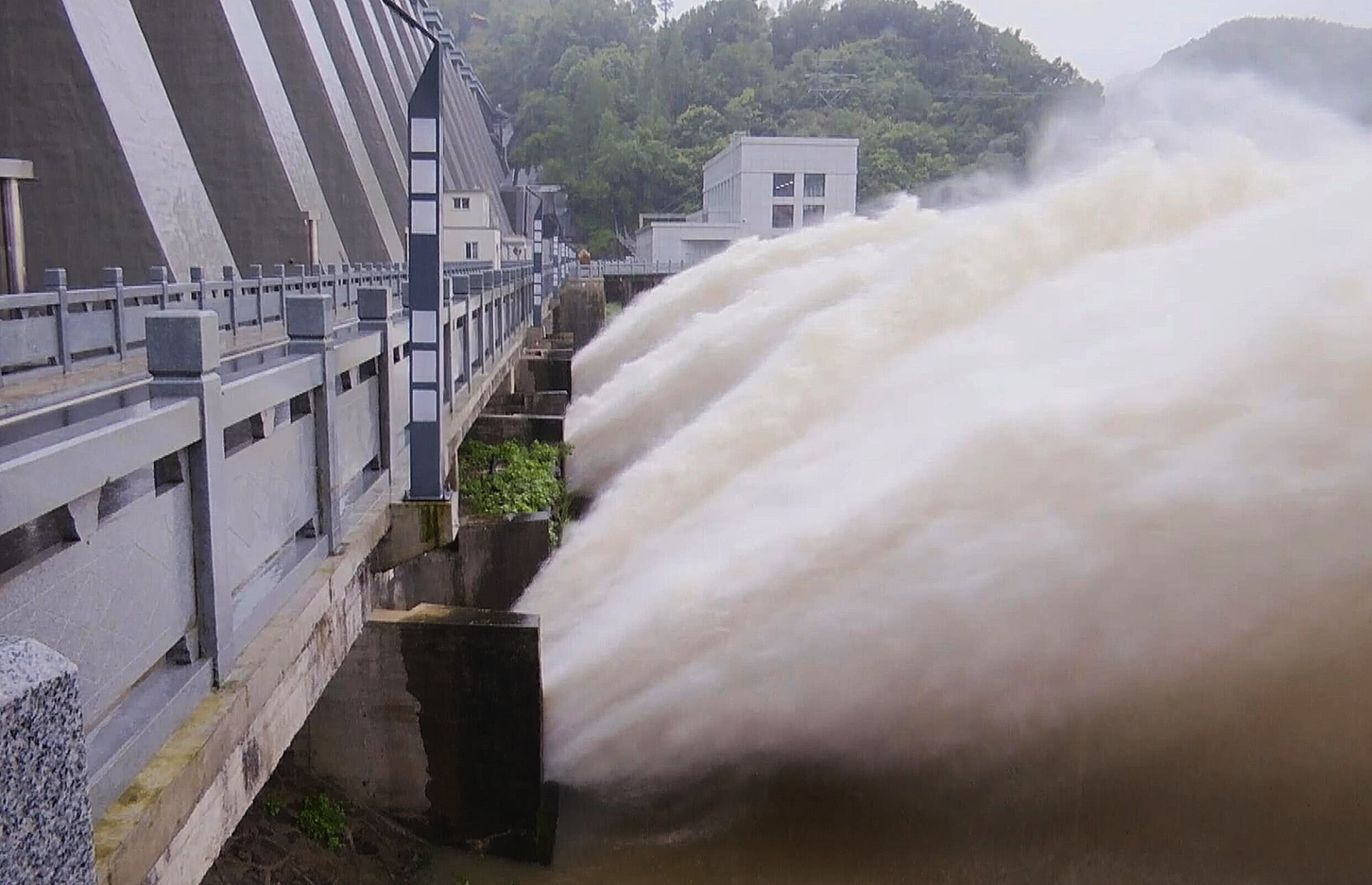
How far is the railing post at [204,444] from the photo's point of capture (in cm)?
403

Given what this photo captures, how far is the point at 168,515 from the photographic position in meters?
4.01

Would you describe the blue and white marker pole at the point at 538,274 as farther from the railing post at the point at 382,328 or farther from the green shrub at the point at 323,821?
the railing post at the point at 382,328

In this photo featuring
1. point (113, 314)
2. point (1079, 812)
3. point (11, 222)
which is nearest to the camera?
point (1079, 812)

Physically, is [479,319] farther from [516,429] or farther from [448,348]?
[448,348]

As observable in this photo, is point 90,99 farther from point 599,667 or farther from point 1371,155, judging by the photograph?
point 1371,155

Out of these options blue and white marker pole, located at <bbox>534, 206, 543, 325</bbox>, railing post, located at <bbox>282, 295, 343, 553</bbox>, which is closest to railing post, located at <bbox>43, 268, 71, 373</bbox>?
railing post, located at <bbox>282, 295, 343, 553</bbox>

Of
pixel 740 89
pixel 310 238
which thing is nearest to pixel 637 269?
pixel 310 238

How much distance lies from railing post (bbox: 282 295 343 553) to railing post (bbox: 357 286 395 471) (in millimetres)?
1459

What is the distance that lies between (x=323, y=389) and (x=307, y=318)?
367 mm

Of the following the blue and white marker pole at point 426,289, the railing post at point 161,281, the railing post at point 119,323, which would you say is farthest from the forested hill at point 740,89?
the blue and white marker pole at point 426,289

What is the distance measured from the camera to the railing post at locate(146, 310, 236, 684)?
4.03 metres

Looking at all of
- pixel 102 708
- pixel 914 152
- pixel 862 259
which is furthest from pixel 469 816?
pixel 914 152

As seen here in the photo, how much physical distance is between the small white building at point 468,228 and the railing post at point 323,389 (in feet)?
183

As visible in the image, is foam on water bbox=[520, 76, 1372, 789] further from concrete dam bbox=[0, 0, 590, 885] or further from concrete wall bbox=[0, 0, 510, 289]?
concrete wall bbox=[0, 0, 510, 289]
